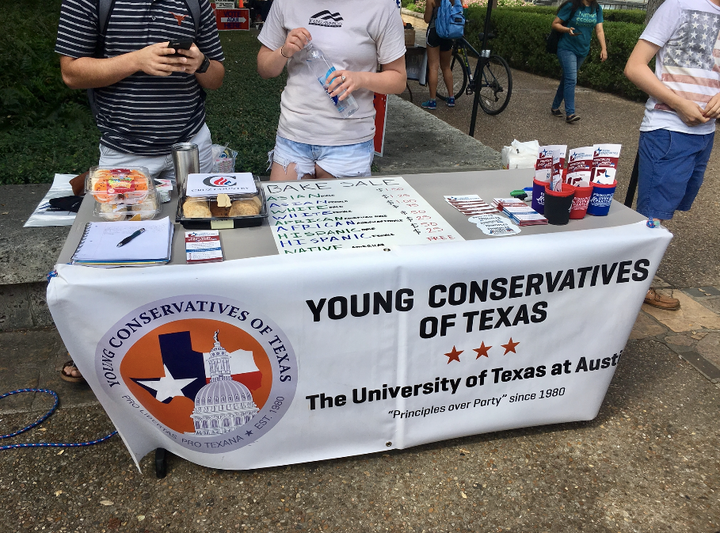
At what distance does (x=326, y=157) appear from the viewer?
9.13 ft

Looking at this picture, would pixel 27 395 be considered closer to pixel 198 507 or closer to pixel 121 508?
pixel 121 508

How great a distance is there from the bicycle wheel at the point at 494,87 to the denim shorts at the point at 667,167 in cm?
492

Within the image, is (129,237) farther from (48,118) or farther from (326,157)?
(48,118)

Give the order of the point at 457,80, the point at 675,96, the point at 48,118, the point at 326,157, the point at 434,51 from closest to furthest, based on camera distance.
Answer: the point at 326,157 < the point at 675,96 < the point at 48,118 < the point at 434,51 < the point at 457,80

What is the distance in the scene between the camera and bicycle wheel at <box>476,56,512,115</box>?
26.3 feet

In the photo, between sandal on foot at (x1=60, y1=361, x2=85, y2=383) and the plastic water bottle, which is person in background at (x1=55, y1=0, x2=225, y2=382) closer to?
sandal on foot at (x1=60, y1=361, x2=85, y2=383)

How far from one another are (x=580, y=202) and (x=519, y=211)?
23 cm

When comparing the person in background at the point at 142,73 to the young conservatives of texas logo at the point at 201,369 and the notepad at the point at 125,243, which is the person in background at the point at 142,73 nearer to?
the notepad at the point at 125,243

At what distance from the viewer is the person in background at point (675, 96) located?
2945 millimetres

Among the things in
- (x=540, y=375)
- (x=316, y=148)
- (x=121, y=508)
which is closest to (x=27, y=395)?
(x=121, y=508)

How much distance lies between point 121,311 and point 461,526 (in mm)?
1387

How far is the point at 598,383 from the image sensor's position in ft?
8.04

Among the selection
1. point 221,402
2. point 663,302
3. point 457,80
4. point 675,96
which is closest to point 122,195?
point 221,402

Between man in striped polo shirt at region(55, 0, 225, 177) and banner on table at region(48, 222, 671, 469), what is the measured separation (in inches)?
36.6
